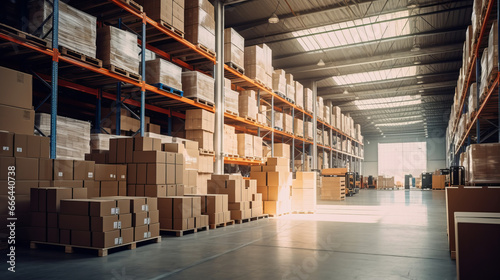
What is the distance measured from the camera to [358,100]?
2731 cm

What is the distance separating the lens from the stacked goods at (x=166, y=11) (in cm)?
853

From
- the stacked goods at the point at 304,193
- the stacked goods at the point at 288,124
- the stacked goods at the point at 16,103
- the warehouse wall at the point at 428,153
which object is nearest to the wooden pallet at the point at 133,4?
the stacked goods at the point at 16,103

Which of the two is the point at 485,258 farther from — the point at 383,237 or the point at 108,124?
the point at 108,124

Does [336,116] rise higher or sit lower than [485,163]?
higher

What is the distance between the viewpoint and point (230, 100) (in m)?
11.4

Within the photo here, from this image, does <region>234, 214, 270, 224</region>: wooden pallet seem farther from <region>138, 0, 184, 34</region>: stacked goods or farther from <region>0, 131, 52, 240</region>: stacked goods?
<region>138, 0, 184, 34</region>: stacked goods

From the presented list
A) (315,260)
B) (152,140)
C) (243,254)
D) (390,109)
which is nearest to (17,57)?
(152,140)

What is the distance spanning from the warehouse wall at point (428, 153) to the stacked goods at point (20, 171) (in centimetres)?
4340

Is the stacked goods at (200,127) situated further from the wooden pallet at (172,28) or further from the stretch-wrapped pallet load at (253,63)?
the stretch-wrapped pallet load at (253,63)

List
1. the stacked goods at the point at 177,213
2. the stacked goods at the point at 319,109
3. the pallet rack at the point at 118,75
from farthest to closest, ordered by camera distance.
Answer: the stacked goods at the point at 319,109 < the stacked goods at the point at 177,213 < the pallet rack at the point at 118,75

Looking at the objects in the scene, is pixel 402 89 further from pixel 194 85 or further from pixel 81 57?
pixel 81 57

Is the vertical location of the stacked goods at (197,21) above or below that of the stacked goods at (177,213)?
above

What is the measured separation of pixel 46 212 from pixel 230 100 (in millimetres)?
7141

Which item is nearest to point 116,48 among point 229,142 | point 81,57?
point 81,57
